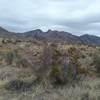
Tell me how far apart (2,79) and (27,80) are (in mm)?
1260

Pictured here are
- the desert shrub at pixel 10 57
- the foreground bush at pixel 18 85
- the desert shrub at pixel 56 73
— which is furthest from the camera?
the desert shrub at pixel 10 57

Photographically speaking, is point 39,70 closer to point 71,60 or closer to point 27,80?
point 27,80

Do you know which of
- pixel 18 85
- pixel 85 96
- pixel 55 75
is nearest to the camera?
pixel 85 96

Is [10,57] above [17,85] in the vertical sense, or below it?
above

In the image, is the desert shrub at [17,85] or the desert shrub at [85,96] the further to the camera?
the desert shrub at [17,85]

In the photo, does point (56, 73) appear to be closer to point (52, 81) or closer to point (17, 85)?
point (52, 81)

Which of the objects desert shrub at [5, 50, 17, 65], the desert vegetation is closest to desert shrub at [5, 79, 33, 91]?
the desert vegetation

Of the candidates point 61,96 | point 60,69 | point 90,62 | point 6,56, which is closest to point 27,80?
point 60,69

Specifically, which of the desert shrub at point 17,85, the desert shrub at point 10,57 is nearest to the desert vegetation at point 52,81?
the desert shrub at point 17,85

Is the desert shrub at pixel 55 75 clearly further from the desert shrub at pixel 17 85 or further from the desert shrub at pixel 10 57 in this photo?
the desert shrub at pixel 10 57

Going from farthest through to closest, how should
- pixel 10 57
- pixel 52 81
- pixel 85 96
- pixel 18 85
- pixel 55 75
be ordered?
pixel 10 57, pixel 55 75, pixel 52 81, pixel 18 85, pixel 85 96

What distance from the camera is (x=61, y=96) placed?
9617 mm

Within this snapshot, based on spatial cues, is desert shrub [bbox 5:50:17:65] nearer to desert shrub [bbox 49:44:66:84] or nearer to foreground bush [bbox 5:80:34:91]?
desert shrub [bbox 49:44:66:84]

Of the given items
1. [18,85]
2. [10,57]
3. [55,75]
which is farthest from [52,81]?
[10,57]
